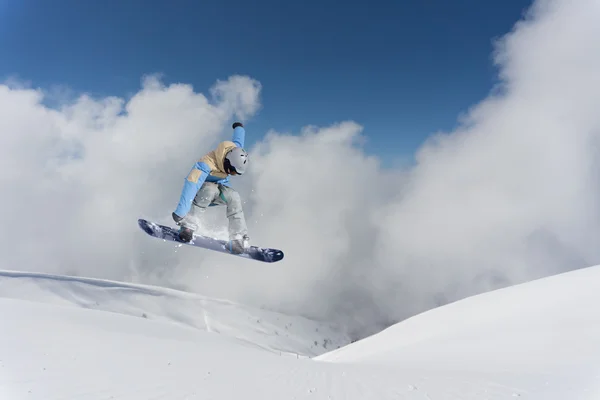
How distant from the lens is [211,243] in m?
8.84

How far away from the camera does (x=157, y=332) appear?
10.1 metres

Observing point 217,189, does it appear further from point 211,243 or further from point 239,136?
point 211,243

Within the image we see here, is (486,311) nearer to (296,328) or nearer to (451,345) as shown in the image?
(451,345)

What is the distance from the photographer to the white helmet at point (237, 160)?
582cm

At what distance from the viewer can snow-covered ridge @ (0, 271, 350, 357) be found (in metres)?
64.6

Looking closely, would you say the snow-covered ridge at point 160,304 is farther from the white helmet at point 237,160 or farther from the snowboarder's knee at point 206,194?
the white helmet at point 237,160

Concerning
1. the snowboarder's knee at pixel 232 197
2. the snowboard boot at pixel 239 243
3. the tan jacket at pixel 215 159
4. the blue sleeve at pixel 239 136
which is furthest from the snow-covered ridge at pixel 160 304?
the blue sleeve at pixel 239 136

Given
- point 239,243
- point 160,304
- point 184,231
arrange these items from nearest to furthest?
point 184,231
point 239,243
point 160,304

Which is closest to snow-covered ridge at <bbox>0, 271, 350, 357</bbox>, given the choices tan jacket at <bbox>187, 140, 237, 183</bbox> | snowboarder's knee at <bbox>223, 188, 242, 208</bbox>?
snowboarder's knee at <bbox>223, 188, 242, 208</bbox>

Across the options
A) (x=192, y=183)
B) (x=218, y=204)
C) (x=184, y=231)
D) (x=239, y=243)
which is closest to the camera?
(x=192, y=183)

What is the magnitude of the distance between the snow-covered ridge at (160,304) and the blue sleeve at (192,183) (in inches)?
2011

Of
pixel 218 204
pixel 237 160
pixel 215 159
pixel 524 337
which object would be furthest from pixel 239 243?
pixel 524 337

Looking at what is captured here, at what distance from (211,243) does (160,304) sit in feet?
259

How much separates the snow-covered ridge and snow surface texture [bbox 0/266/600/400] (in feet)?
155
